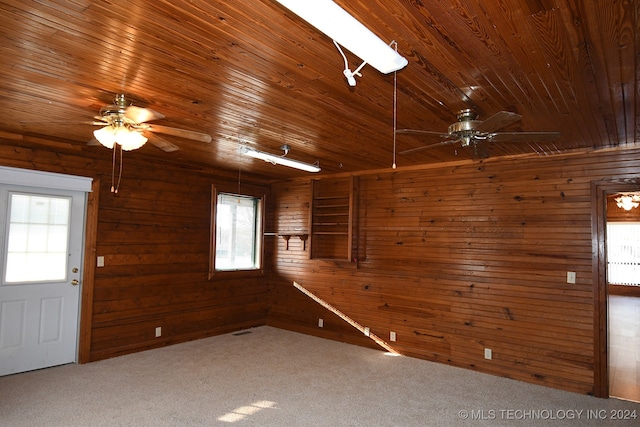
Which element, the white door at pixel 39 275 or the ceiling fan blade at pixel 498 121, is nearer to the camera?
the ceiling fan blade at pixel 498 121

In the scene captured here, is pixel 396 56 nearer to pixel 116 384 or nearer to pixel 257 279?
pixel 116 384

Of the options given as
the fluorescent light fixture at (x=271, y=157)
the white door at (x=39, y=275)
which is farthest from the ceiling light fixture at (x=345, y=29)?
the white door at (x=39, y=275)

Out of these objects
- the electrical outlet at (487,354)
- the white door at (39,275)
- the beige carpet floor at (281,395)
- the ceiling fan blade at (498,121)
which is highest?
the ceiling fan blade at (498,121)

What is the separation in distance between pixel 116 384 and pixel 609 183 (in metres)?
5.39

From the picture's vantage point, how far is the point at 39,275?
14.4 feet

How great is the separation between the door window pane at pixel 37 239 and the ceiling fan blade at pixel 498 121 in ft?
14.9

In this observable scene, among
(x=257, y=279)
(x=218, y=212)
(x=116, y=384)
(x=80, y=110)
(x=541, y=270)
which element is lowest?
(x=116, y=384)

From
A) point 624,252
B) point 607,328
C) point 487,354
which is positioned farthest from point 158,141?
point 624,252

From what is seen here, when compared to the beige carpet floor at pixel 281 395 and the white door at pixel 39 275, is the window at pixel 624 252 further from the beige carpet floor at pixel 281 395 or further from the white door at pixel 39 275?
the white door at pixel 39 275

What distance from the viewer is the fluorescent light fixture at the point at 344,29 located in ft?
4.42

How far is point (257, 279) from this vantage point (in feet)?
22.1

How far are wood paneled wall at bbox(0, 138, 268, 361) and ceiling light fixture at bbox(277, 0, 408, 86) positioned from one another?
13.4 ft

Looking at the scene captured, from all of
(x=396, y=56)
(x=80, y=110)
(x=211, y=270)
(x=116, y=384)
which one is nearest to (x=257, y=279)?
(x=211, y=270)

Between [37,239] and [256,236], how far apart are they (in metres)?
3.21
